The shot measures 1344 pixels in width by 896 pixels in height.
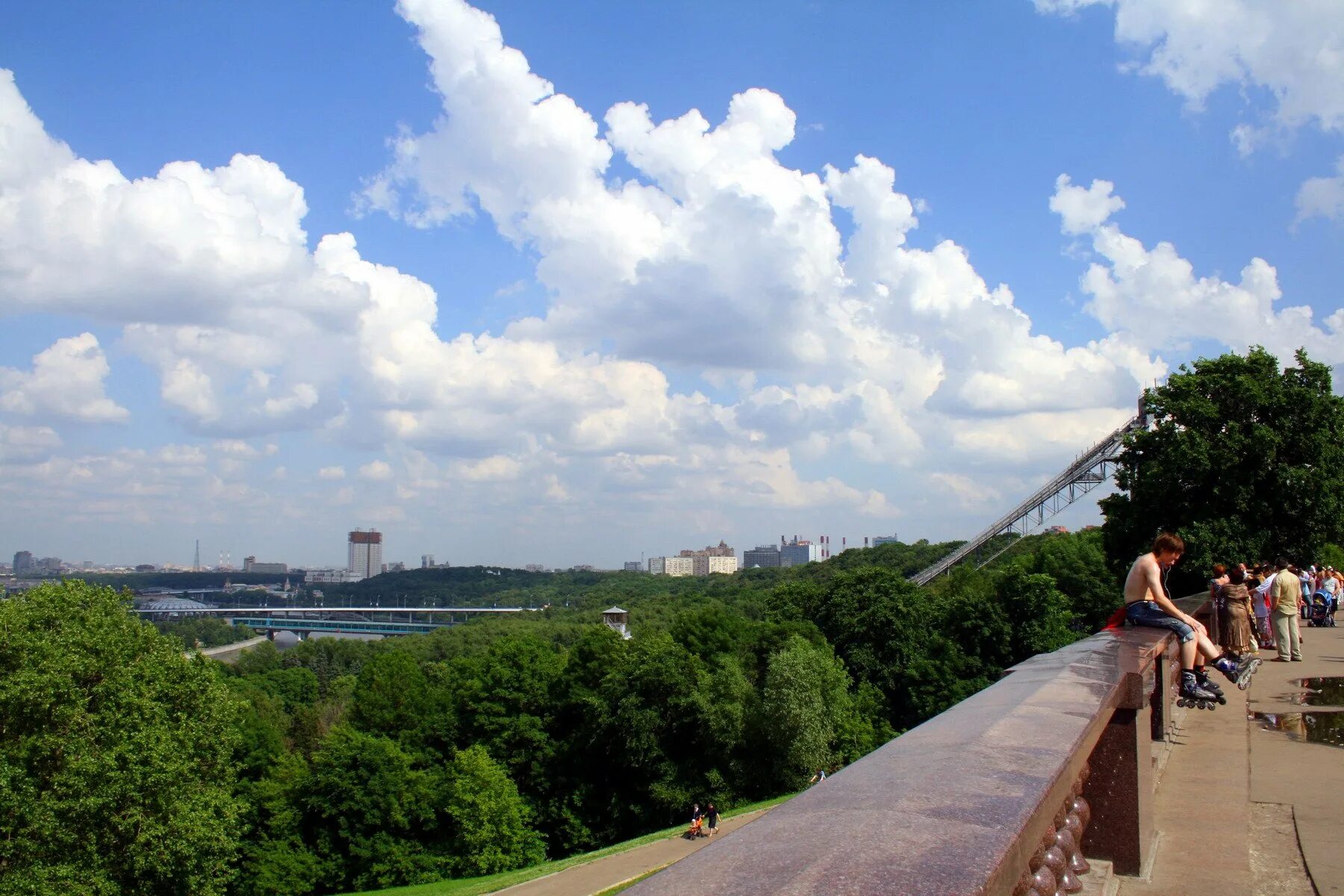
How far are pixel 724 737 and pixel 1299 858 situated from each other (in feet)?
127

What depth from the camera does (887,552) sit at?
486ft

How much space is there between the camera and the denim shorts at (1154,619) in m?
8.61

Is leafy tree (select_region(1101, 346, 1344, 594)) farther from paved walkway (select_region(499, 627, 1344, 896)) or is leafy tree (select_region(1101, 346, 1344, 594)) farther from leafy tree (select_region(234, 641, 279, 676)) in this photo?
leafy tree (select_region(234, 641, 279, 676))

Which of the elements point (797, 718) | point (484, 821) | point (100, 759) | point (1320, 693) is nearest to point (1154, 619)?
point (1320, 693)

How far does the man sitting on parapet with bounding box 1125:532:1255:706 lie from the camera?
858 centimetres

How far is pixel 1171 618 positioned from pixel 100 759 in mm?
25591

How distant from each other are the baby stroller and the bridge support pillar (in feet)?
72.1

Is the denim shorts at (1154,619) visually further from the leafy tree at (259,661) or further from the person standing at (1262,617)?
the leafy tree at (259,661)

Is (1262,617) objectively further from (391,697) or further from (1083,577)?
(1083,577)

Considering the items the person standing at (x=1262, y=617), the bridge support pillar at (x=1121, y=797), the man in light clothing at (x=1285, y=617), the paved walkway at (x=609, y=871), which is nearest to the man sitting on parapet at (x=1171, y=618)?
the bridge support pillar at (x=1121, y=797)

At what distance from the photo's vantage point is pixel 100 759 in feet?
77.7

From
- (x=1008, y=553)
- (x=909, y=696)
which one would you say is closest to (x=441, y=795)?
(x=909, y=696)

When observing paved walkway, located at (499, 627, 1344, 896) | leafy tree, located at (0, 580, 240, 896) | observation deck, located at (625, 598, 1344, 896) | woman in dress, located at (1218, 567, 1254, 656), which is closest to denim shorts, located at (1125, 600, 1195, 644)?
observation deck, located at (625, 598, 1344, 896)

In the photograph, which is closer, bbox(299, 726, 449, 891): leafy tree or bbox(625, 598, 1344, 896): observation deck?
bbox(625, 598, 1344, 896): observation deck
